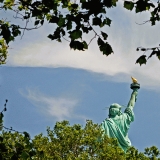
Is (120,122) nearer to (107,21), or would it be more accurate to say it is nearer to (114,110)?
(114,110)

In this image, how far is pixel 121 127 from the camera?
28.9m

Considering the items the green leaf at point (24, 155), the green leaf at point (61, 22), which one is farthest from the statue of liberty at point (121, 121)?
the green leaf at point (61, 22)

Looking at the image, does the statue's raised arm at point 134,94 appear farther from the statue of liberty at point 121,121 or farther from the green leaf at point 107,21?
the green leaf at point 107,21

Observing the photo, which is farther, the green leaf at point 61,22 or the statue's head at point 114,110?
the statue's head at point 114,110

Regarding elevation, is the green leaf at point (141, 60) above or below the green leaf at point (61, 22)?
below

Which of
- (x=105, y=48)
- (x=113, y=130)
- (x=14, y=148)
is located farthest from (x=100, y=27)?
(x=113, y=130)

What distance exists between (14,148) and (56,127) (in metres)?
16.9

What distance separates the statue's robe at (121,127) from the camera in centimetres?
2802

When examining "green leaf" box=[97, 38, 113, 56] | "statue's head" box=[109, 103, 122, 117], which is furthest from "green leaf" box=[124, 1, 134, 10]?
"statue's head" box=[109, 103, 122, 117]

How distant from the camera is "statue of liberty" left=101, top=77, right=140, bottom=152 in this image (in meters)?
28.1

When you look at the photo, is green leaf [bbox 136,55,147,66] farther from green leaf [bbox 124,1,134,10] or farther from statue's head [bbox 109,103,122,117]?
statue's head [bbox 109,103,122,117]

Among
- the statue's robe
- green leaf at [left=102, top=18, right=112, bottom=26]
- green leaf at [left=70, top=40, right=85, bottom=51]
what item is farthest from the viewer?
the statue's robe

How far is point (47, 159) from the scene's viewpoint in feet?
66.2

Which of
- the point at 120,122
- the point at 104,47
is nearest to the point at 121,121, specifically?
the point at 120,122
